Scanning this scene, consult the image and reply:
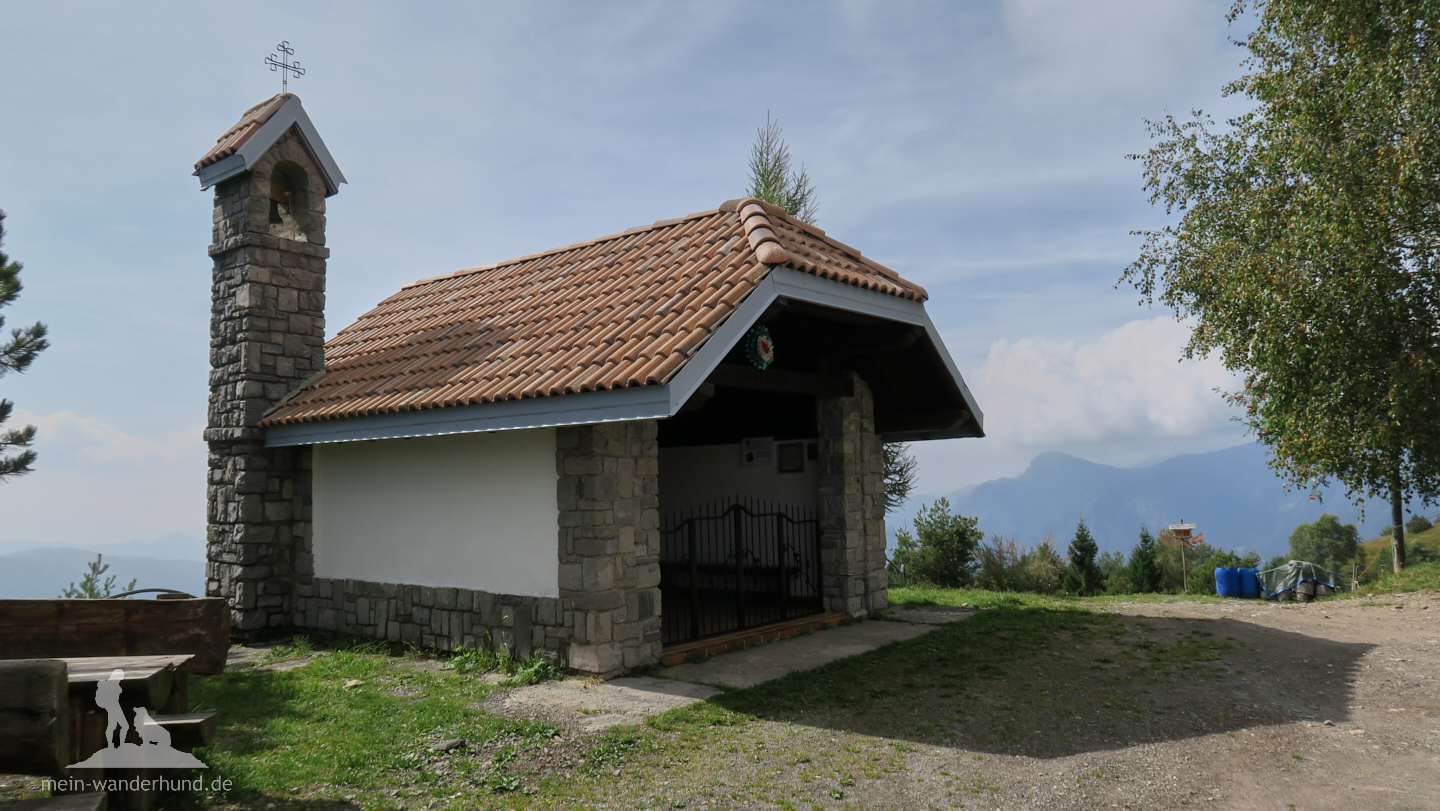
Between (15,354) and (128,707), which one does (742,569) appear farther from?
(15,354)

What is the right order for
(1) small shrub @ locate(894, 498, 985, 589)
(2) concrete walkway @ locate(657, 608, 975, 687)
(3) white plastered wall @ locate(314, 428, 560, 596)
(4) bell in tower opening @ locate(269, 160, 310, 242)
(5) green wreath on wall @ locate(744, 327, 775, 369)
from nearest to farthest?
1. (2) concrete walkway @ locate(657, 608, 975, 687)
2. (3) white plastered wall @ locate(314, 428, 560, 596)
3. (5) green wreath on wall @ locate(744, 327, 775, 369)
4. (4) bell in tower opening @ locate(269, 160, 310, 242)
5. (1) small shrub @ locate(894, 498, 985, 589)

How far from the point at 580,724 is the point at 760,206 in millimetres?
5667

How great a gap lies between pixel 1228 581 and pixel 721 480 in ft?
35.3

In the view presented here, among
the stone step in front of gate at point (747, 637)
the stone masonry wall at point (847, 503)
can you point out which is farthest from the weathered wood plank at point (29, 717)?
the stone masonry wall at point (847, 503)

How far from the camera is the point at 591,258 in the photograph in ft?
34.3

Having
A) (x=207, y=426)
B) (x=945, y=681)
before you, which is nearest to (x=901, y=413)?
(x=945, y=681)

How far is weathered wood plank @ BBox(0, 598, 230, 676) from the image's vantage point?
4.51m

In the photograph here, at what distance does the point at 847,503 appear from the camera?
10023 millimetres

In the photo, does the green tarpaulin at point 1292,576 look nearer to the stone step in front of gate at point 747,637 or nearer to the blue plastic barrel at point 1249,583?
the blue plastic barrel at point 1249,583

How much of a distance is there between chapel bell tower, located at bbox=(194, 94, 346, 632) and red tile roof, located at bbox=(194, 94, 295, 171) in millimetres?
24

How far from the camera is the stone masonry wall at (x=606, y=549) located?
709 centimetres

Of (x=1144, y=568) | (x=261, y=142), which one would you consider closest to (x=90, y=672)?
(x=261, y=142)

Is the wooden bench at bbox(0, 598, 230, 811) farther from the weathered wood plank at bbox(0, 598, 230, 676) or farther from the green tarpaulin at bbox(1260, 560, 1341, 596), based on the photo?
the green tarpaulin at bbox(1260, 560, 1341, 596)

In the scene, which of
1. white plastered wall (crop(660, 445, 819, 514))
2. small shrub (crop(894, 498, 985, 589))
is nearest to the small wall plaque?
white plastered wall (crop(660, 445, 819, 514))
